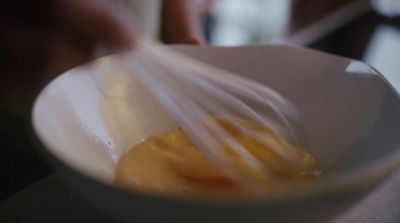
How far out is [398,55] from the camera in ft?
4.68

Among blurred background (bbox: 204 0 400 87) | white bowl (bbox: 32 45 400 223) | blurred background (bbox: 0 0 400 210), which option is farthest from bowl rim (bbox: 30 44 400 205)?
blurred background (bbox: 204 0 400 87)

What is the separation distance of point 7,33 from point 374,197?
361mm

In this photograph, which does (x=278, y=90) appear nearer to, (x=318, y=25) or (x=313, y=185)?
(x=313, y=185)

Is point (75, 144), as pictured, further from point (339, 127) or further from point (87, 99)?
point (339, 127)

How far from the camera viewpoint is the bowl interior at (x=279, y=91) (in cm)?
39

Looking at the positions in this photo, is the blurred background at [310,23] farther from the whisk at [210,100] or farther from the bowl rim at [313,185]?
the bowl rim at [313,185]

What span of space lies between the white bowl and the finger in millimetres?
52

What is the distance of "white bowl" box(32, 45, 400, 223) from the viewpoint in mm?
268

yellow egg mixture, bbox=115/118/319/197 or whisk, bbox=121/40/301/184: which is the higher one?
whisk, bbox=121/40/301/184

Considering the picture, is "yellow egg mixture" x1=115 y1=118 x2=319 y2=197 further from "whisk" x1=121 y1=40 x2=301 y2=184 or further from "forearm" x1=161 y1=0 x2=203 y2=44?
"forearm" x1=161 y1=0 x2=203 y2=44

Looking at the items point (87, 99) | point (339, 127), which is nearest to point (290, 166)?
point (339, 127)

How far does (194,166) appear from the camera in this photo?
15.3 inches

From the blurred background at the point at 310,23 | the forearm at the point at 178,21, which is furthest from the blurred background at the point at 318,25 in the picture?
the forearm at the point at 178,21

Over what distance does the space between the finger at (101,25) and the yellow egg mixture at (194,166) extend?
0.29 ft
